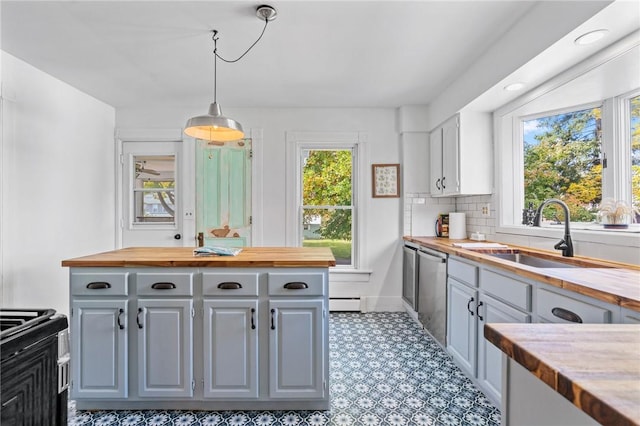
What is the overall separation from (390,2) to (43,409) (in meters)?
2.49

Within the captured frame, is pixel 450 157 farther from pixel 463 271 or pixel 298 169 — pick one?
pixel 298 169

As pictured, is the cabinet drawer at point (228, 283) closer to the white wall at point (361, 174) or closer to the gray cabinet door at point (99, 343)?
the gray cabinet door at point (99, 343)

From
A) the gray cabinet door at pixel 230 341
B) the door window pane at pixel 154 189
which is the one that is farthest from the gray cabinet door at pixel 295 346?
the door window pane at pixel 154 189

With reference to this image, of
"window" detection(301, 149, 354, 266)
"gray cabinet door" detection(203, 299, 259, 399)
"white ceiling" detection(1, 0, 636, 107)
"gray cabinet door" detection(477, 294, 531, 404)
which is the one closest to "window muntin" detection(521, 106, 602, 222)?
"white ceiling" detection(1, 0, 636, 107)

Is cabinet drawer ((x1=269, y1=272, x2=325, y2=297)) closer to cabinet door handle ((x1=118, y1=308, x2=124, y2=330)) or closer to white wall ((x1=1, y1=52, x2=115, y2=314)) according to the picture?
cabinet door handle ((x1=118, y1=308, x2=124, y2=330))

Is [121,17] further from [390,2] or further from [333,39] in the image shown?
[390,2]

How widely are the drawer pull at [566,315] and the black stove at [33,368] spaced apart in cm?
197

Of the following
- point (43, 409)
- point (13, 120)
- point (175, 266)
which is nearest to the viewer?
point (43, 409)

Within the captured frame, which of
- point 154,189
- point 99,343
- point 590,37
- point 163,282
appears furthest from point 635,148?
point 154,189

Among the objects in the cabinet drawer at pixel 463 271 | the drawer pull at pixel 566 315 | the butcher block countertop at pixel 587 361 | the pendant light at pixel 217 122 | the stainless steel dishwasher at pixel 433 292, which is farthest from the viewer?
the stainless steel dishwasher at pixel 433 292

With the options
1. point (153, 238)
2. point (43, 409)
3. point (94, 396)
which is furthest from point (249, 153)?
point (43, 409)

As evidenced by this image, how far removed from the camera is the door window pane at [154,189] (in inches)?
155

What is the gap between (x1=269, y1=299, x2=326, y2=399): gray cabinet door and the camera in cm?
188

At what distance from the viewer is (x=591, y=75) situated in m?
2.00
